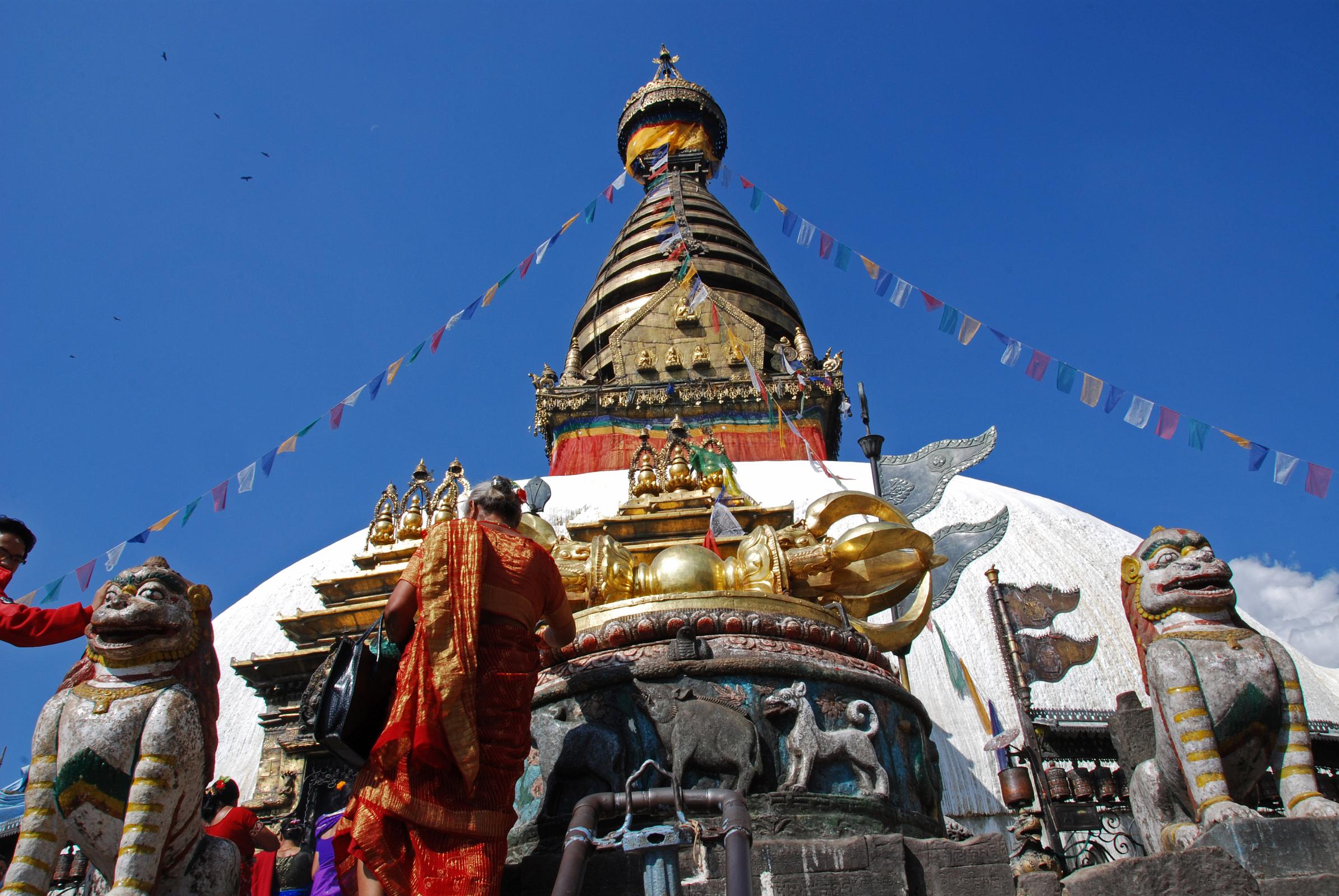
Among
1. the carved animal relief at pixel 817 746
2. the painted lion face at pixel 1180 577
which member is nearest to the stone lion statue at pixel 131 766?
the carved animal relief at pixel 817 746

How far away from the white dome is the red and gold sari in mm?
5358

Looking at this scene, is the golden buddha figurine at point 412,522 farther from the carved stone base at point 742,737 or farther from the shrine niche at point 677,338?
the shrine niche at point 677,338

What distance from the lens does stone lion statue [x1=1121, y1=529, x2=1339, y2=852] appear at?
2877 mm

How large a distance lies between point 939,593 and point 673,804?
7214 millimetres

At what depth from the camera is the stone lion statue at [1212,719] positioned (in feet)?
9.44

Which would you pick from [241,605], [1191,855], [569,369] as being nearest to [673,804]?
[1191,855]

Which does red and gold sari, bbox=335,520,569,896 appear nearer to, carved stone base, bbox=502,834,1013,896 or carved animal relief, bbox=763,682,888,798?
carved stone base, bbox=502,834,1013,896

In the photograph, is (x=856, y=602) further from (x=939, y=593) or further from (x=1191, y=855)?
(x=939, y=593)

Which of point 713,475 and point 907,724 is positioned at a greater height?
point 713,475

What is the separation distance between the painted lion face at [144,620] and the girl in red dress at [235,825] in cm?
79

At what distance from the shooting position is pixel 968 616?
39.5 feet

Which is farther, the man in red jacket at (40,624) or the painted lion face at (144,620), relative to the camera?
the man in red jacket at (40,624)

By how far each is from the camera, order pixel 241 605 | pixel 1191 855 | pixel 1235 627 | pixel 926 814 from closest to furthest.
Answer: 1. pixel 1191 855
2. pixel 1235 627
3. pixel 926 814
4. pixel 241 605

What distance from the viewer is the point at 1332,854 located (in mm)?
2514
